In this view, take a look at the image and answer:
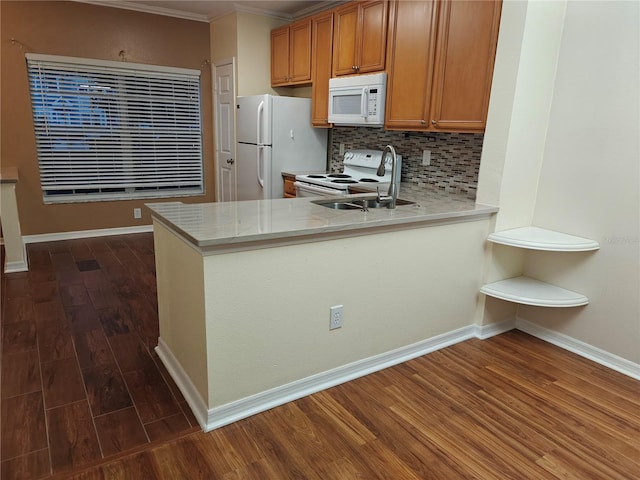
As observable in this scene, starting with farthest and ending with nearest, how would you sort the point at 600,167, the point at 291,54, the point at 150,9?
the point at 150,9
the point at 291,54
the point at 600,167

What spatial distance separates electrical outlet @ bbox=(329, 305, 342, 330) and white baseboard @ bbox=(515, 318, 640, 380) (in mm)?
1540

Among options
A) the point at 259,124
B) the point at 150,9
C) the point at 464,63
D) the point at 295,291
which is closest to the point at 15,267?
the point at 259,124

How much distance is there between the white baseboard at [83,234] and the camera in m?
4.62

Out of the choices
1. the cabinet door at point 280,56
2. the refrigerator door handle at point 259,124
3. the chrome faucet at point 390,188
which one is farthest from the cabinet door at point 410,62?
the cabinet door at point 280,56

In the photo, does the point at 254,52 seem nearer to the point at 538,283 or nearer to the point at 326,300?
the point at 326,300

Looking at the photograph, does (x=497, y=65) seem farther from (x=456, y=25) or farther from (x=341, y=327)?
(x=341, y=327)

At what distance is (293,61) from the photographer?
14.2ft

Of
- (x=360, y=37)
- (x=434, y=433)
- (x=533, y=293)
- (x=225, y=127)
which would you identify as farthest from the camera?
(x=225, y=127)

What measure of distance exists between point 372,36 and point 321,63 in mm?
712

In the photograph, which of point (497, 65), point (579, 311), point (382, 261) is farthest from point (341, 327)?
point (497, 65)

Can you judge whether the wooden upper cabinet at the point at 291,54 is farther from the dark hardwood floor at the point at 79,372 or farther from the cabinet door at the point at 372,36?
the dark hardwood floor at the point at 79,372

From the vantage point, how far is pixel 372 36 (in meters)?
3.40

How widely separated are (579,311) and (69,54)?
510cm

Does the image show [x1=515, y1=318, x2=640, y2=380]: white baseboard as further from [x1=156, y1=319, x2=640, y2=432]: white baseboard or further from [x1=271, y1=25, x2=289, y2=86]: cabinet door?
[x1=271, y1=25, x2=289, y2=86]: cabinet door
